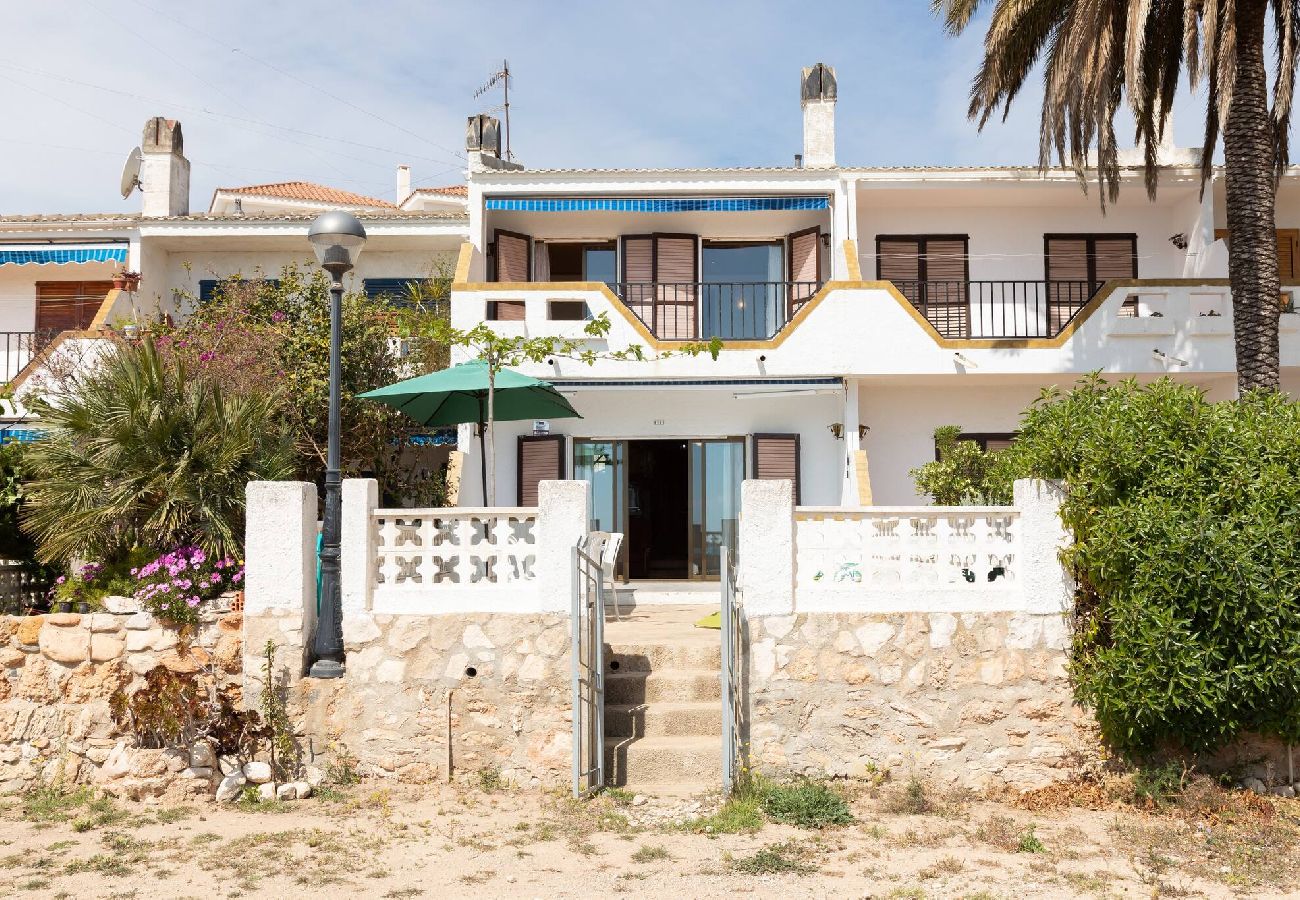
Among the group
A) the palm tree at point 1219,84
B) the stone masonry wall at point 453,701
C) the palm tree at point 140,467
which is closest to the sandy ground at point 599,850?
the stone masonry wall at point 453,701

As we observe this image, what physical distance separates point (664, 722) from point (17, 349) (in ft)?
49.5

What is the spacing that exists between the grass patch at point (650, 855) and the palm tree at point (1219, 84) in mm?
8661

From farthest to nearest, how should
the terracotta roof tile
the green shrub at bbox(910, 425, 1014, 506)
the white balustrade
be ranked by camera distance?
the terracotta roof tile, the green shrub at bbox(910, 425, 1014, 506), the white balustrade

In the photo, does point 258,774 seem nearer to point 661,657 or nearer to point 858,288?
point 661,657

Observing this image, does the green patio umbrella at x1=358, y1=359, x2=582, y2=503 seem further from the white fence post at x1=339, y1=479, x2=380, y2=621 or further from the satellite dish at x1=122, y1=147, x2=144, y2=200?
the satellite dish at x1=122, y1=147, x2=144, y2=200

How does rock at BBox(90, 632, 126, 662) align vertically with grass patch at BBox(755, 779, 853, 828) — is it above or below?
above

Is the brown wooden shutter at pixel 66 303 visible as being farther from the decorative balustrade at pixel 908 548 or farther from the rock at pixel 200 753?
the decorative balustrade at pixel 908 548

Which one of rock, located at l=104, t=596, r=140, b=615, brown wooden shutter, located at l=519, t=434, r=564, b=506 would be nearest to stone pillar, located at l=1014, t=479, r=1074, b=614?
rock, located at l=104, t=596, r=140, b=615

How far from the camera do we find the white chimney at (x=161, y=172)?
18.9 metres

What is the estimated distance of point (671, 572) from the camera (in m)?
16.7

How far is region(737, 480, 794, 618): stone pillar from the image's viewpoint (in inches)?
338

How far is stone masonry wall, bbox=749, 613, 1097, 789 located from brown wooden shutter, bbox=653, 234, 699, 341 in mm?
8770

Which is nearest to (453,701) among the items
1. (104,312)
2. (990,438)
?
(990,438)

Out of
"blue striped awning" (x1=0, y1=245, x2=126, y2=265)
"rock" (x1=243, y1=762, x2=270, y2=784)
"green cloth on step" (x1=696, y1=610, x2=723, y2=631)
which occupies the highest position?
"blue striped awning" (x1=0, y1=245, x2=126, y2=265)
